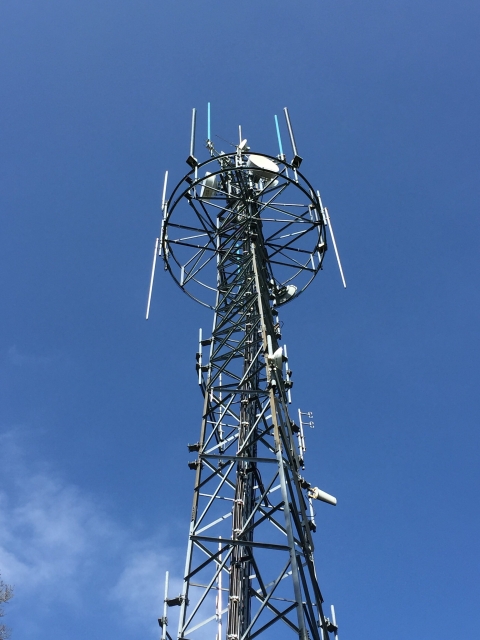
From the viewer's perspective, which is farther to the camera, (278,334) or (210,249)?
(210,249)

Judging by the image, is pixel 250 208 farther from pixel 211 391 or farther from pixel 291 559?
pixel 291 559

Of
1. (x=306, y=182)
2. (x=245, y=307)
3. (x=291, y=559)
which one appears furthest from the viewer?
(x=306, y=182)

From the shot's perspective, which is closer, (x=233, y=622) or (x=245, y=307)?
(x=233, y=622)

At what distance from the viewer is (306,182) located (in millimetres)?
14695

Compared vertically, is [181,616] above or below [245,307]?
below

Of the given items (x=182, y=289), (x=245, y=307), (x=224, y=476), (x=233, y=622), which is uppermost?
(x=182, y=289)

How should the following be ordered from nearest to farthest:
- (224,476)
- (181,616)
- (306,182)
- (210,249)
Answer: (181,616) → (224,476) → (306,182) → (210,249)

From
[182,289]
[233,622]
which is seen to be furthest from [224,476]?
[182,289]

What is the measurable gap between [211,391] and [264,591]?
167 inches

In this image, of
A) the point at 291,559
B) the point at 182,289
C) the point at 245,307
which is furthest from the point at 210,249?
the point at 291,559

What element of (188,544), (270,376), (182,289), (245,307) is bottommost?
(188,544)

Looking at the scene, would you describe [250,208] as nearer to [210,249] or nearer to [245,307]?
[210,249]

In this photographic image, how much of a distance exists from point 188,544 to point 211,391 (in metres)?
3.55

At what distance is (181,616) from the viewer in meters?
9.68
